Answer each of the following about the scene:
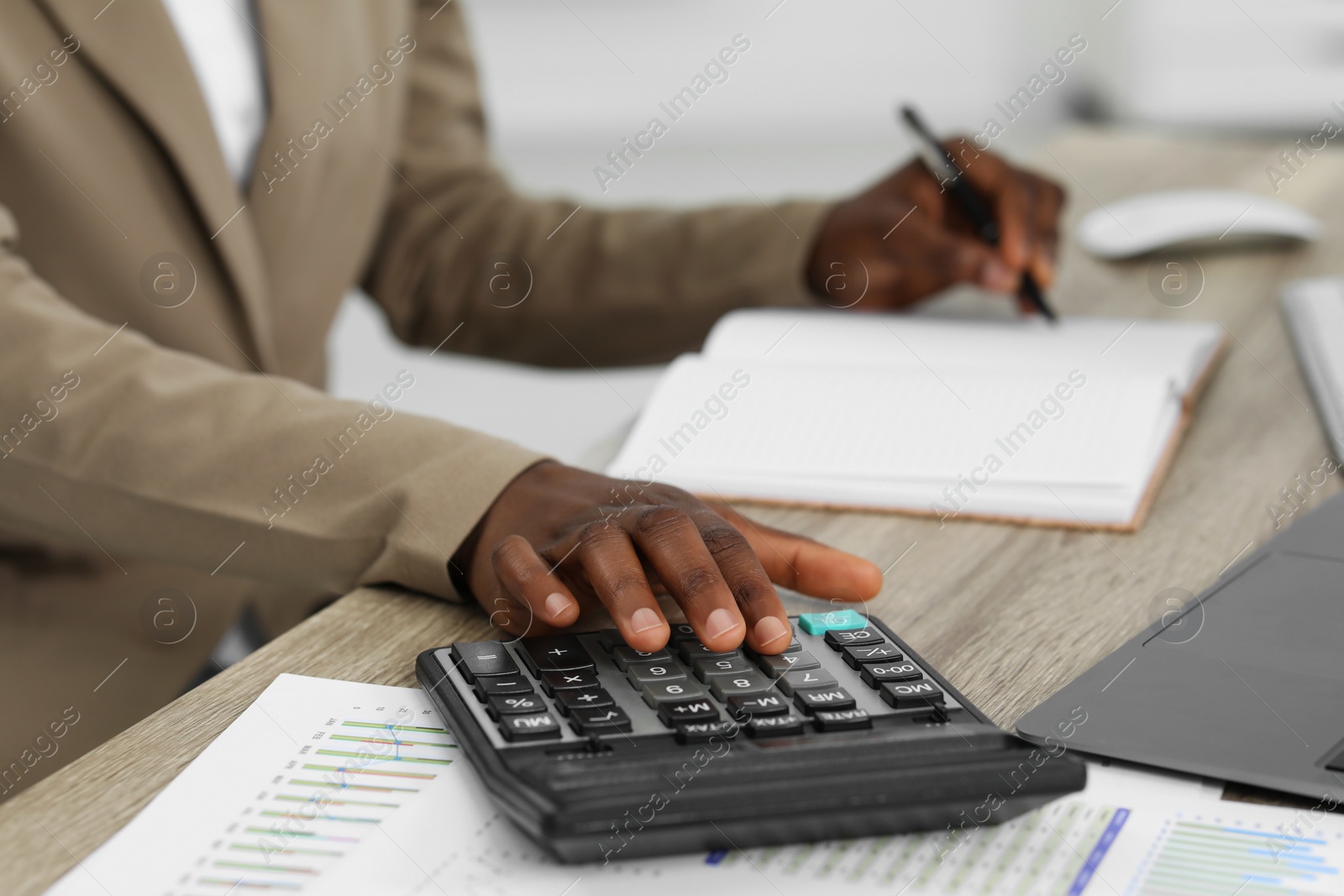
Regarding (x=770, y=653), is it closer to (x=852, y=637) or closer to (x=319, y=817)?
(x=852, y=637)

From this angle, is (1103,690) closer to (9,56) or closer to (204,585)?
(204,585)

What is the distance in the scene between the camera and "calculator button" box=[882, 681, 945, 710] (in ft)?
1.64

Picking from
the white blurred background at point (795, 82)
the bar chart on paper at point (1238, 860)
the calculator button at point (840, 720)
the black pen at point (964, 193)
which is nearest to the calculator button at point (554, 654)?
the calculator button at point (840, 720)

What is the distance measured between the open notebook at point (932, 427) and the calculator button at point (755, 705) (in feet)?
1.00

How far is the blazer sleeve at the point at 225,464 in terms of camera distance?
0.67 m

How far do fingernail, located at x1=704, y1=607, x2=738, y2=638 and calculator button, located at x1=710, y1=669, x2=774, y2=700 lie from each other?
0.02 metres

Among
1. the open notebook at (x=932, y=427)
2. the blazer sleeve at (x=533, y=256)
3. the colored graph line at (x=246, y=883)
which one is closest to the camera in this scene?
the colored graph line at (x=246, y=883)

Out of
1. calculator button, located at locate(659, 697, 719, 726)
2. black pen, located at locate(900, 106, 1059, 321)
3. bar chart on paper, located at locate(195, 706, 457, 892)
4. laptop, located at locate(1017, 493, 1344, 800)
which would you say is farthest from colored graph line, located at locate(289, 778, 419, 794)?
black pen, located at locate(900, 106, 1059, 321)

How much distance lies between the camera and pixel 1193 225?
135cm

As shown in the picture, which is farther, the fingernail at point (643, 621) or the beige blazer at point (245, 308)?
the beige blazer at point (245, 308)

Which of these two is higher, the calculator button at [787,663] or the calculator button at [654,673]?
the calculator button at [654,673]

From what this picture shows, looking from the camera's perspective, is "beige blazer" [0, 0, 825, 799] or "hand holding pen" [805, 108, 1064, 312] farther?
"hand holding pen" [805, 108, 1064, 312]

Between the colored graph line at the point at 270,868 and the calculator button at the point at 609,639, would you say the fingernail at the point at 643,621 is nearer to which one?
the calculator button at the point at 609,639

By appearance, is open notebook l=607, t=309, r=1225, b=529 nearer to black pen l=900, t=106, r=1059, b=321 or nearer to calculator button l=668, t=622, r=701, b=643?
black pen l=900, t=106, r=1059, b=321
